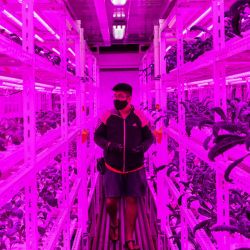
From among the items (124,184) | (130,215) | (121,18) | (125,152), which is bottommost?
(130,215)

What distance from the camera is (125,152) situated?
4195mm

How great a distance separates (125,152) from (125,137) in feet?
0.53

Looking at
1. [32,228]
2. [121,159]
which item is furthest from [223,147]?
[121,159]

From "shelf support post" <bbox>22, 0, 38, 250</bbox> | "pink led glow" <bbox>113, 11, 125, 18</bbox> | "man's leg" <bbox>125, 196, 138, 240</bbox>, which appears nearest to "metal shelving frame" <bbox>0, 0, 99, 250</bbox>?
"shelf support post" <bbox>22, 0, 38, 250</bbox>

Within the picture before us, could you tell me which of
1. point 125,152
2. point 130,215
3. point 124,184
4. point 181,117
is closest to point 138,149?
point 125,152

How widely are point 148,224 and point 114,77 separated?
583 centimetres

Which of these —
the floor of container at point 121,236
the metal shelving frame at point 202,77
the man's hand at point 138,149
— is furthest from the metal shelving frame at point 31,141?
the metal shelving frame at point 202,77

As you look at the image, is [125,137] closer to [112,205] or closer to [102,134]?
[102,134]

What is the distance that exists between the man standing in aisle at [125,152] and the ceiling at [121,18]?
185 cm

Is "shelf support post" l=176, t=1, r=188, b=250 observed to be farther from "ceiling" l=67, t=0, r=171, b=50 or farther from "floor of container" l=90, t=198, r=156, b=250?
"ceiling" l=67, t=0, r=171, b=50

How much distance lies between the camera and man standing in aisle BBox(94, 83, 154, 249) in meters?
4.20

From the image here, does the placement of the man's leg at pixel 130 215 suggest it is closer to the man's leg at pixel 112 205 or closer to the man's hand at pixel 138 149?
the man's leg at pixel 112 205

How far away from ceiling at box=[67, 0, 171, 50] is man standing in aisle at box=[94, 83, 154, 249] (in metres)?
1.85

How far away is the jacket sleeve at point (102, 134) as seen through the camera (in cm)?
420
